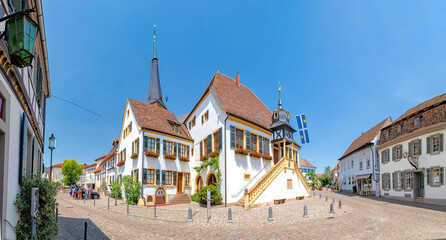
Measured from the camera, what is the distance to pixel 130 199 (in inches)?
880

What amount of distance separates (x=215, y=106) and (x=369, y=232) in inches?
587

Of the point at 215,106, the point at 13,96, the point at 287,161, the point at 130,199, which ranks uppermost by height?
the point at 215,106

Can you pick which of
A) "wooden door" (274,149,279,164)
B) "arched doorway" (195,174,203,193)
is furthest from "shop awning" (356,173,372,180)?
"arched doorway" (195,174,203,193)

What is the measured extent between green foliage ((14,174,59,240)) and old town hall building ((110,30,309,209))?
13.1m

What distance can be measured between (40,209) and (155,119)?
→ 760 inches

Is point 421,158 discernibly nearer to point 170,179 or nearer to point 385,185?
point 385,185

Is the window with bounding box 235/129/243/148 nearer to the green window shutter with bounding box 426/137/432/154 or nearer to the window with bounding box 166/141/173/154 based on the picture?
the window with bounding box 166/141/173/154

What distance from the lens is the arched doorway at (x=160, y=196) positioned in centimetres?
2313

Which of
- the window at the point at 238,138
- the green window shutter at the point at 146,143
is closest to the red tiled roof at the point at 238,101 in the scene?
the window at the point at 238,138

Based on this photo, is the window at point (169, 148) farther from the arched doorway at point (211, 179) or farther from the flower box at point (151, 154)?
the arched doorway at point (211, 179)

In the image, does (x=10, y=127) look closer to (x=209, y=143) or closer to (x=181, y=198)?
(x=209, y=143)

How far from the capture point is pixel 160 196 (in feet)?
76.8

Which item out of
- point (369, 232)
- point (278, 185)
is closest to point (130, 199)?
point (278, 185)

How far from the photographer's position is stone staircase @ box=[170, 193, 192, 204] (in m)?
24.0
